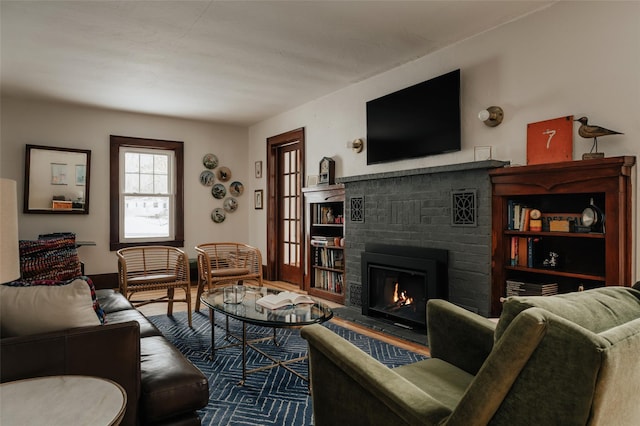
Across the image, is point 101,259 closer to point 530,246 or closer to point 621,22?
point 530,246

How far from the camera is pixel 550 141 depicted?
9.86 feet

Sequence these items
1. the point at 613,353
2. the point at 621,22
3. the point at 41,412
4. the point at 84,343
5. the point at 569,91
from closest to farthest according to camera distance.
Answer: the point at 613,353
the point at 41,412
the point at 84,343
the point at 621,22
the point at 569,91

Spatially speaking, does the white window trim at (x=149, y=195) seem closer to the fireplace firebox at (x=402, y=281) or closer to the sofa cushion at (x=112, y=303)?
the sofa cushion at (x=112, y=303)

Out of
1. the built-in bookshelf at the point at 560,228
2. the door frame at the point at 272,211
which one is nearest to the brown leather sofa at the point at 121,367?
the built-in bookshelf at the point at 560,228

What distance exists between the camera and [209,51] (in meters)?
3.88

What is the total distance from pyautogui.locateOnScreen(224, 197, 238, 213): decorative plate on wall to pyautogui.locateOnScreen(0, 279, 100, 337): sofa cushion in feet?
17.6

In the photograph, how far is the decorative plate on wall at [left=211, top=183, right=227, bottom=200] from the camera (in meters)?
6.93

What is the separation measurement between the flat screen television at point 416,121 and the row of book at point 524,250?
3.12ft

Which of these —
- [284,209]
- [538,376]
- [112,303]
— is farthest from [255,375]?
[284,209]

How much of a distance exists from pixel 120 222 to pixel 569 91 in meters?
5.82

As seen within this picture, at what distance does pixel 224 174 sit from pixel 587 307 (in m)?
6.34

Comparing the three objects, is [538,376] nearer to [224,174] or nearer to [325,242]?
[325,242]

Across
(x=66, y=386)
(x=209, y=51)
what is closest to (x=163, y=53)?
(x=209, y=51)

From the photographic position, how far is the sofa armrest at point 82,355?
1471 mm
